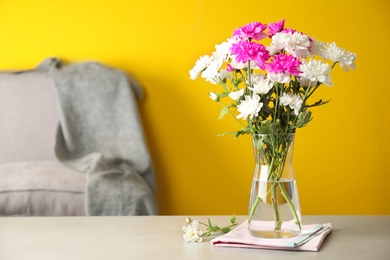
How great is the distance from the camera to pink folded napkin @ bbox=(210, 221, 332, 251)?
1.28 m

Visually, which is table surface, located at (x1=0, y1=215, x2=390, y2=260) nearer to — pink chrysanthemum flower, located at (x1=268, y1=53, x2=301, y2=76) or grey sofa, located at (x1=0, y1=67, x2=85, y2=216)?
pink chrysanthemum flower, located at (x1=268, y1=53, x2=301, y2=76)

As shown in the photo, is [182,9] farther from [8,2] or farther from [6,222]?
[6,222]

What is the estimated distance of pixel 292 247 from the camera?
128 centimetres

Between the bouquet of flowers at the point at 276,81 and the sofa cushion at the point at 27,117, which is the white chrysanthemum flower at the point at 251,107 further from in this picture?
the sofa cushion at the point at 27,117

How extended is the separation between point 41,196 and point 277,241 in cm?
144

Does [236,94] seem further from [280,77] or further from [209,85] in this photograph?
[209,85]

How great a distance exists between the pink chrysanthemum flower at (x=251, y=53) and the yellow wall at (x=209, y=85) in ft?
6.45

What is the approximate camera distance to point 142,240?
4.57 feet

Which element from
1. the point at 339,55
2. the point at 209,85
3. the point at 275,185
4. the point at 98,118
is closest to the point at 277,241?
the point at 275,185

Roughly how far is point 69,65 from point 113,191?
2.81ft

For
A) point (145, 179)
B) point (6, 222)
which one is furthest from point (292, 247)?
point (145, 179)

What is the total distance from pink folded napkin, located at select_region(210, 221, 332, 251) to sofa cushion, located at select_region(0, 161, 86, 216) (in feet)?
4.16

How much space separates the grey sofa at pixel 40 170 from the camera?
257 centimetres

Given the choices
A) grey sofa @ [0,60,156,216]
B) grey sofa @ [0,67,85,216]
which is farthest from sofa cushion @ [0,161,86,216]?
grey sofa @ [0,67,85,216]
